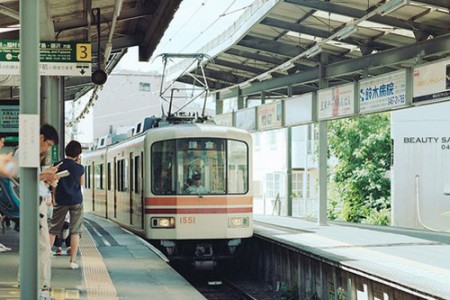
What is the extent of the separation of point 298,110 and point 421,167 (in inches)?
277

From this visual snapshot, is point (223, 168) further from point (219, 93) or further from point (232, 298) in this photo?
point (219, 93)

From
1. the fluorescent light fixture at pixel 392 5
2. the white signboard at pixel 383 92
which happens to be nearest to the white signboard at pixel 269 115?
the white signboard at pixel 383 92

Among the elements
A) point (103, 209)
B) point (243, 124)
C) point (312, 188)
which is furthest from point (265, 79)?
point (312, 188)

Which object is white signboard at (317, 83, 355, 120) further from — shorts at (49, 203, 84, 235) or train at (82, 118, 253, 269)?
shorts at (49, 203, 84, 235)

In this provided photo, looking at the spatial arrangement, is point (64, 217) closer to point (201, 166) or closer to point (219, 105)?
point (201, 166)

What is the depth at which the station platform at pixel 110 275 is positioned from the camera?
287 inches

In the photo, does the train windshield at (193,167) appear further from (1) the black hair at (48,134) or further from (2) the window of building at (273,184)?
(2) the window of building at (273,184)

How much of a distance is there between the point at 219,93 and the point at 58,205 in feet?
49.3

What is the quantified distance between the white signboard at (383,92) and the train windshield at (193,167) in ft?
9.07

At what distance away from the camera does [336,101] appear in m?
14.5

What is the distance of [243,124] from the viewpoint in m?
19.6

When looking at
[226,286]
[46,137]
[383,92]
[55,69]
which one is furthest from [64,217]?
[383,92]

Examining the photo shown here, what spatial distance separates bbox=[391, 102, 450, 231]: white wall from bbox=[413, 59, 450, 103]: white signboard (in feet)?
33.0

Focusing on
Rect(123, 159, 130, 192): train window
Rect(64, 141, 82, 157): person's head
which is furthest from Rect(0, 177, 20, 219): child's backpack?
Rect(123, 159, 130, 192): train window
